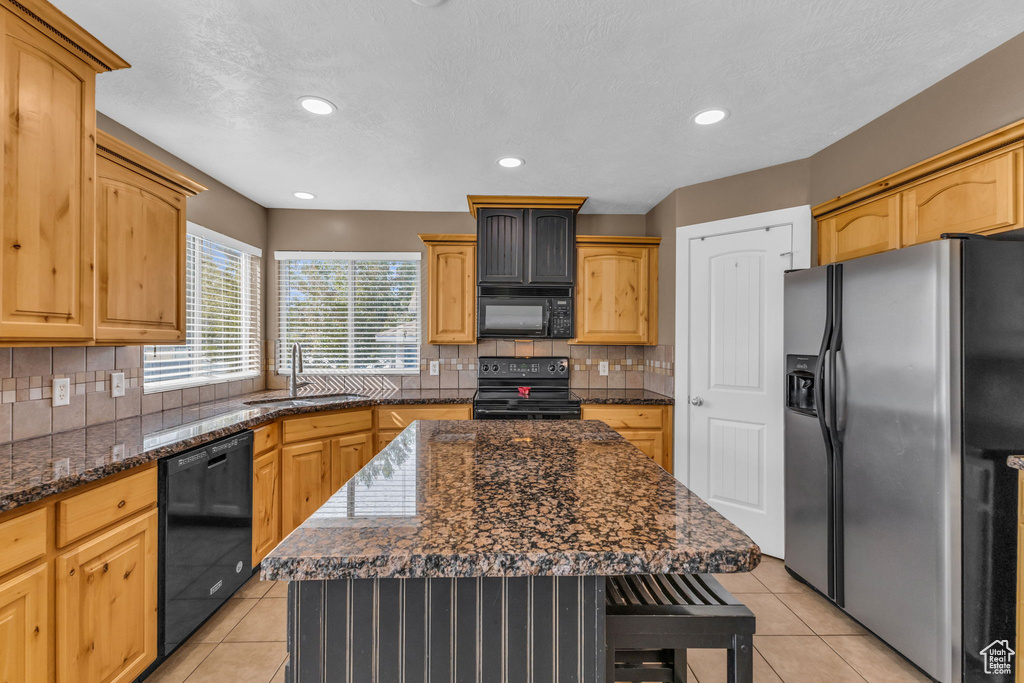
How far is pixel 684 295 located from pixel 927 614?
2.08 metres

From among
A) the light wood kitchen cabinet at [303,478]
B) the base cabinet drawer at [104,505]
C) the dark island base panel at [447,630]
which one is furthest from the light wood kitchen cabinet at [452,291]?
the dark island base panel at [447,630]

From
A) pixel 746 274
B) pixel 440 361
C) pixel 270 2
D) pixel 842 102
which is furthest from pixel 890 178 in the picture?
pixel 440 361

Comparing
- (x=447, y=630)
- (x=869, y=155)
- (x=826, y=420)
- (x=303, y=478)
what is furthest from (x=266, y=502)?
(x=869, y=155)

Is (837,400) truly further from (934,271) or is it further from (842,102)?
(842,102)

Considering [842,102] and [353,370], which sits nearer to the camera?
[842,102]

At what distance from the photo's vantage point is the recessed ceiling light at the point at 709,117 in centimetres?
222

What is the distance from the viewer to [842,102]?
214 cm

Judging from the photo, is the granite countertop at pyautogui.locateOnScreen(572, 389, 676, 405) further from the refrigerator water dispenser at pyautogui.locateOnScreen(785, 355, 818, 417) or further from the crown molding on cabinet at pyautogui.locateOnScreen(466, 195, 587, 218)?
the crown molding on cabinet at pyautogui.locateOnScreen(466, 195, 587, 218)

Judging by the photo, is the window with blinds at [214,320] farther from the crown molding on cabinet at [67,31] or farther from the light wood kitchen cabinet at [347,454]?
the crown molding on cabinet at [67,31]

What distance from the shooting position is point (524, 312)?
369 cm

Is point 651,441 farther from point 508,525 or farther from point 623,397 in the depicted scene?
point 508,525

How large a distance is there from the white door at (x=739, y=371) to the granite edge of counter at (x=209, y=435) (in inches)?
14.7

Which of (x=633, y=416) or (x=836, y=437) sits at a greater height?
(x=836, y=437)

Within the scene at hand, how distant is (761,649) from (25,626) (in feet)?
8.56
